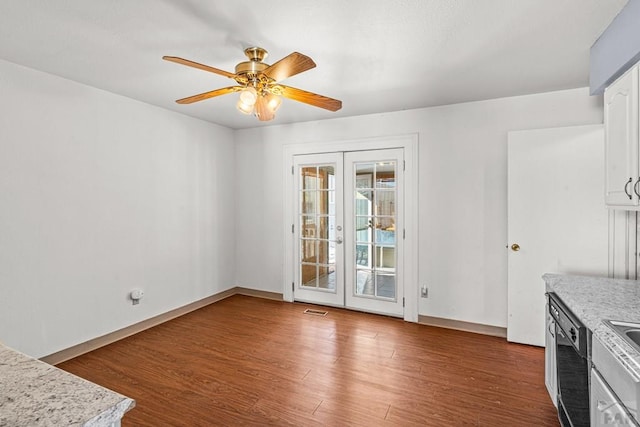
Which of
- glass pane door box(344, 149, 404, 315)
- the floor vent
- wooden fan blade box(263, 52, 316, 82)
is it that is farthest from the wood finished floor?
wooden fan blade box(263, 52, 316, 82)

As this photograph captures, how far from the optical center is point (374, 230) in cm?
392

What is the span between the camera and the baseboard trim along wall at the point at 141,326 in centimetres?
279

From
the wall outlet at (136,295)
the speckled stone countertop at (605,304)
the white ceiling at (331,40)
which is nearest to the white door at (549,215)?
the white ceiling at (331,40)

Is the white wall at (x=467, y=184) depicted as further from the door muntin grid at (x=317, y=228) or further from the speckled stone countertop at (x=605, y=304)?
the speckled stone countertop at (x=605, y=304)

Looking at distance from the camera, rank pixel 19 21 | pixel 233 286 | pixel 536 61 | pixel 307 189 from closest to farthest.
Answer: pixel 19 21, pixel 536 61, pixel 307 189, pixel 233 286

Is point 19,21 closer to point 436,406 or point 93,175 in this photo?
point 93,175

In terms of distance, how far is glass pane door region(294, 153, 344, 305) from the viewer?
4.12 metres

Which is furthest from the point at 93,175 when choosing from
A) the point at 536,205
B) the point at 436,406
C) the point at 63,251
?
the point at 536,205

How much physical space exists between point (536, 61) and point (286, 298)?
12.1 ft

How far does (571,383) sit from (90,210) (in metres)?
3.79

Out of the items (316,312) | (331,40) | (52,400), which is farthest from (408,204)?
(52,400)

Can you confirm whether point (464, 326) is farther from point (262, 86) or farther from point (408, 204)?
point (262, 86)

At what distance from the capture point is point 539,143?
2.92 m

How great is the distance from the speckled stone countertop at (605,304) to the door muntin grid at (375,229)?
179 centimetres
